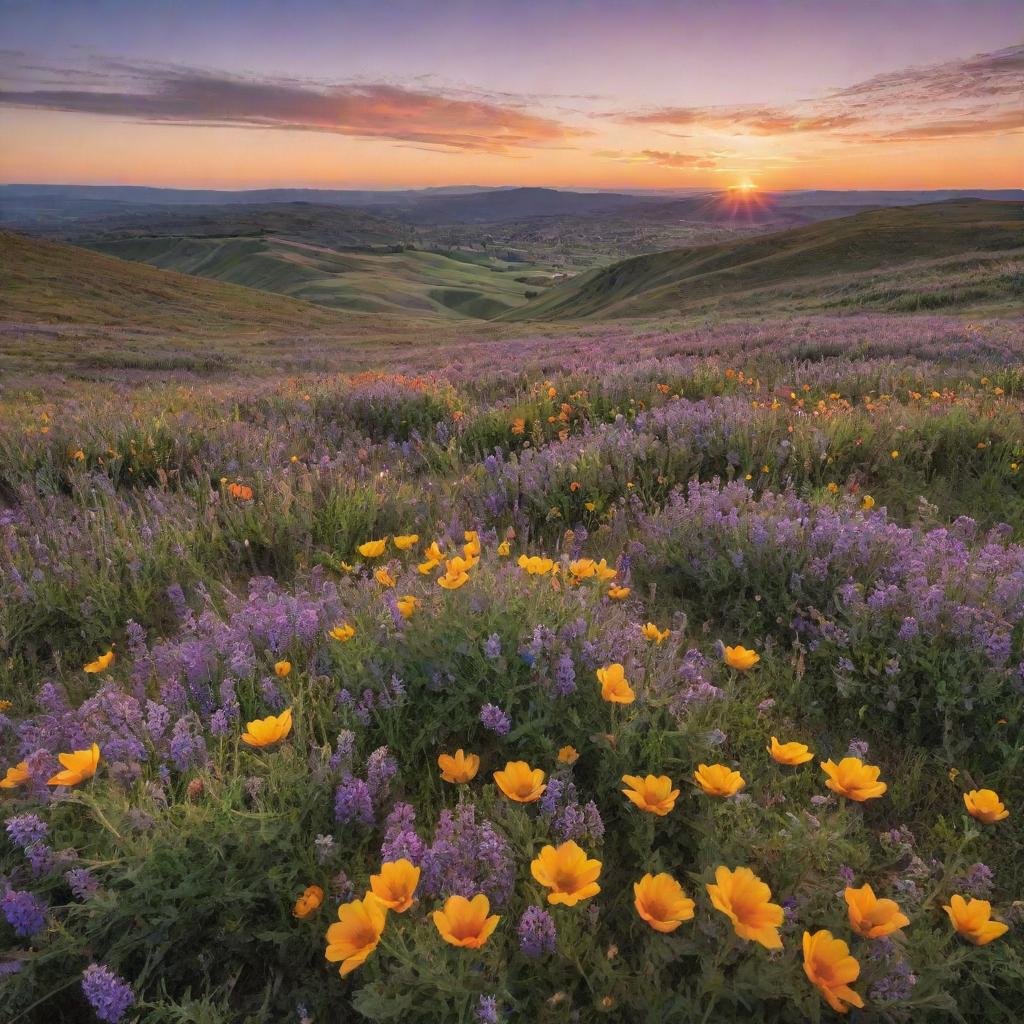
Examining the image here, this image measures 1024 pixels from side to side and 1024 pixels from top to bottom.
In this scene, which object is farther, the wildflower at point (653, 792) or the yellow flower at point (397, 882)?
the wildflower at point (653, 792)

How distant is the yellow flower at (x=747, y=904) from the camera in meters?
1.43

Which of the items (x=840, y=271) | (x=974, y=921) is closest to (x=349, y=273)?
(x=840, y=271)

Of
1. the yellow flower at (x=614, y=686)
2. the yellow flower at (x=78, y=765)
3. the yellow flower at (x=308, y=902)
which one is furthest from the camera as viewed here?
the yellow flower at (x=614, y=686)

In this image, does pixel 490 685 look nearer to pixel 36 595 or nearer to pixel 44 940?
pixel 44 940

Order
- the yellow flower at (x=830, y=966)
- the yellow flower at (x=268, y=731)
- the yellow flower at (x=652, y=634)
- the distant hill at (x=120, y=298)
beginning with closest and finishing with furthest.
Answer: the yellow flower at (x=830, y=966) → the yellow flower at (x=268, y=731) → the yellow flower at (x=652, y=634) → the distant hill at (x=120, y=298)

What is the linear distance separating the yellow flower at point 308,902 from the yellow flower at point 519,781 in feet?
1.82

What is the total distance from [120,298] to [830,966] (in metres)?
75.1

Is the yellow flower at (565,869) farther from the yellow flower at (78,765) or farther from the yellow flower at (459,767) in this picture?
the yellow flower at (78,765)

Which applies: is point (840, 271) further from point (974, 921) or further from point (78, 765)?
point (78, 765)

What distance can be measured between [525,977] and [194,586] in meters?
2.78

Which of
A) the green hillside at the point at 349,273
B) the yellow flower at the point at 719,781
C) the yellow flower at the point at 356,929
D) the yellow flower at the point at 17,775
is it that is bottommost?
the green hillside at the point at 349,273

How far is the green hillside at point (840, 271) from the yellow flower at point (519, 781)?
26.9 metres

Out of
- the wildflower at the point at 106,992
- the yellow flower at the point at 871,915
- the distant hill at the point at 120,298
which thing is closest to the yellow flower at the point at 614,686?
the yellow flower at the point at 871,915

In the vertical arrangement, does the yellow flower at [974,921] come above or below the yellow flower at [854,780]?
below
